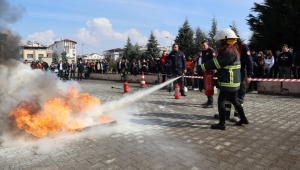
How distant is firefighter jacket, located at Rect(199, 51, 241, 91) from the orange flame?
3097 mm

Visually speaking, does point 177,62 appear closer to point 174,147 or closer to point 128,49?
point 174,147

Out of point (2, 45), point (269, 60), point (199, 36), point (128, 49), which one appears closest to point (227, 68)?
point (2, 45)

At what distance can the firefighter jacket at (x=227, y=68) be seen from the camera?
5.02 meters

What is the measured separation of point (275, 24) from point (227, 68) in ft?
50.5

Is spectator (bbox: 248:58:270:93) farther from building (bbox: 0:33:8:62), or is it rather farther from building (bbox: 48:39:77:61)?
building (bbox: 48:39:77:61)

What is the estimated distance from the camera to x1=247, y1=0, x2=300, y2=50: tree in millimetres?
16859

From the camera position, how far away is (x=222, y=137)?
15.7 feet

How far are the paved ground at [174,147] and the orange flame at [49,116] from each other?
11.3 inches

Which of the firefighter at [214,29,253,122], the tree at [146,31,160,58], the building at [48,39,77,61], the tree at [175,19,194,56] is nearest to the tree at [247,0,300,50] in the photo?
the firefighter at [214,29,253,122]

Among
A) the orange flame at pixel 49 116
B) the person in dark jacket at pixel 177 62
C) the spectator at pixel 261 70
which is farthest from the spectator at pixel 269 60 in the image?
the orange flame at pixel 49 116

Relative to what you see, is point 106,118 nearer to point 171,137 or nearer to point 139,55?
point 171,137

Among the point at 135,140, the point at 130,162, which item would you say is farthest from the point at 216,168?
the point at 135,140

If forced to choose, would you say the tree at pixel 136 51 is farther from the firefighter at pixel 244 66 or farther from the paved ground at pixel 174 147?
the firefighter at pixel 244 66

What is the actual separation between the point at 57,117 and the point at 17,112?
748mm
